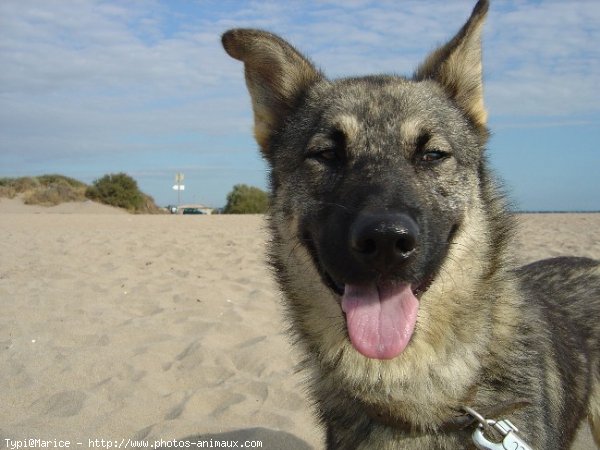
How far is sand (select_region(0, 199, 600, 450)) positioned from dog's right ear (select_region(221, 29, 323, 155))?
0.67 m

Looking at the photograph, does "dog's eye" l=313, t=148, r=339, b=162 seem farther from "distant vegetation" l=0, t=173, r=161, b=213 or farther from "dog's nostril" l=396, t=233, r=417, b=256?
"distant vegetation" l=0, t=173, r=161, b=213

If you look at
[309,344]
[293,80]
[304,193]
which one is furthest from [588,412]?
[293,80]

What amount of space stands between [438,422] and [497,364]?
44 cm

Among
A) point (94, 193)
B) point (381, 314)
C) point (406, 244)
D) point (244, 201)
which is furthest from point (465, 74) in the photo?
point (94, 193)

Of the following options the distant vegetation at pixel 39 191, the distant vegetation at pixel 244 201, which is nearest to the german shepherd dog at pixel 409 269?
the distant vegetation at pixel 244 201

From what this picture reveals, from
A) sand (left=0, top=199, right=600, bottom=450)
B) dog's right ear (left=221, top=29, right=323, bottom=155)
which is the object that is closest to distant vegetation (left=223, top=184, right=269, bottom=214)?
sand (left=0, top=199, right=600, bottom=450)

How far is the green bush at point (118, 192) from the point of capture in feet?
129

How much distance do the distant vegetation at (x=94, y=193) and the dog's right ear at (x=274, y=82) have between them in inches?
1441

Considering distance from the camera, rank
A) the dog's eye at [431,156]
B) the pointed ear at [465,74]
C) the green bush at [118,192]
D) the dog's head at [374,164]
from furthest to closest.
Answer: the green bush at [118,192]
the pointed ear at [465,74]
the dog's eye at [431,156]
the dog's head at [374,164]

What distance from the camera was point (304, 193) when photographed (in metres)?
3.37

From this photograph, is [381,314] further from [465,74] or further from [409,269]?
[465,74]

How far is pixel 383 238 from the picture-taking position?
8.43 ft

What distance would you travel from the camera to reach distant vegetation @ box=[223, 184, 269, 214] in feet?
124

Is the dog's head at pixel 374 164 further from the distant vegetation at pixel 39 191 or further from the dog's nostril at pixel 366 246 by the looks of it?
the distant vegetation at pixel 39 191
